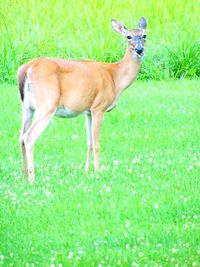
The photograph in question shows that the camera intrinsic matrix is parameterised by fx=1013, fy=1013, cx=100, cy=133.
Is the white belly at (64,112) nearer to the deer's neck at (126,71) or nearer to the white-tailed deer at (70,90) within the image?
the white-tailed deer at (70,90)

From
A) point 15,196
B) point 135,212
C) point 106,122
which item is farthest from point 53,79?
point 106,122

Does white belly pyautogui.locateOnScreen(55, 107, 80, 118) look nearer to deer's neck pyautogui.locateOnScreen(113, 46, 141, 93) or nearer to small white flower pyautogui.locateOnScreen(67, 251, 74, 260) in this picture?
deer's neck pyautogui.locateOnScreen(113, 46, 141, 93)

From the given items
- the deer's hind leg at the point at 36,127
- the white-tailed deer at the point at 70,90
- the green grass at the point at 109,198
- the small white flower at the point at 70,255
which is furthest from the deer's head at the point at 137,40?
the small white flower at the point at 70,255

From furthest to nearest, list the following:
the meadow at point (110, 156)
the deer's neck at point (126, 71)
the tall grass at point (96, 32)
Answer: the tall grass at point (96, 32), the deer's neck at point (126, 71), the meadow at point (110, 156)

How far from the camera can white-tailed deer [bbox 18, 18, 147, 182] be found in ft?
35.6

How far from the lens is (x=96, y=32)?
1980 cm

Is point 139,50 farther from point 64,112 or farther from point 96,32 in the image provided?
point 96,32

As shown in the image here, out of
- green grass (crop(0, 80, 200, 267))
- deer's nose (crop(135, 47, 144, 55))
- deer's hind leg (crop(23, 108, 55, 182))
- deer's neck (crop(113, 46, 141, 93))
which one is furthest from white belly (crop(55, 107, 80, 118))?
deer's nose (crop(135, 47, 144, 55))

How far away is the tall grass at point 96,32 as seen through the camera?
1877cm

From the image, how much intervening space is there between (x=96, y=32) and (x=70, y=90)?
8.77m

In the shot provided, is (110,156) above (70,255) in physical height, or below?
below

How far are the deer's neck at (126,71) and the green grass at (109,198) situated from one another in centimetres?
87

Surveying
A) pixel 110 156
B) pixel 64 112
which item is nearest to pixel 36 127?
pixel 64 112

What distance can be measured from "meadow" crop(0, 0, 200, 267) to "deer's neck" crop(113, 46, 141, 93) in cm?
87
